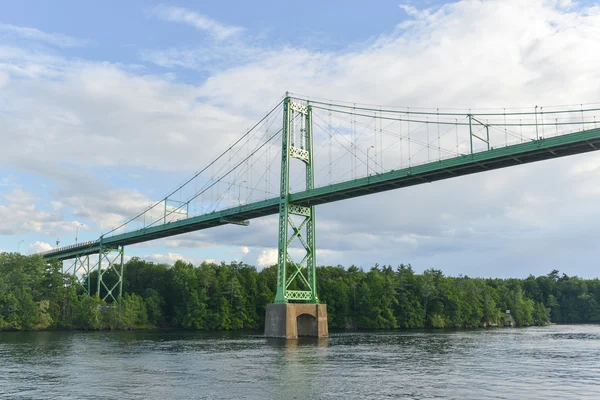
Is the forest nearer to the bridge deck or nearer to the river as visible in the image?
the bridge deck

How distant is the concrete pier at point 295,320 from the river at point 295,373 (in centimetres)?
1210

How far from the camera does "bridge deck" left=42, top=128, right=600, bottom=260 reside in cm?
5331

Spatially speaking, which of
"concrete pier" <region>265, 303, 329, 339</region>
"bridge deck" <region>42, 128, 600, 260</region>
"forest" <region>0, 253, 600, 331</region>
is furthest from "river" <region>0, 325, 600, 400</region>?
"forest" <region>0, 253, 600, 331</region>

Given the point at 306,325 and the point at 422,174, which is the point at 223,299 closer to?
the point at 306,325

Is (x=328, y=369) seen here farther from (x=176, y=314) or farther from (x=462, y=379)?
(x=176, y=314)

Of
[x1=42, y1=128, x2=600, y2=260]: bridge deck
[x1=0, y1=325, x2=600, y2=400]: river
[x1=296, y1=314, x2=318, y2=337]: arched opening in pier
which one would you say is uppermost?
[x1=42, y1=128, x2=600, y2=260]: bridge deck

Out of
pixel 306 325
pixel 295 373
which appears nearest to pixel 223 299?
pixel 306 325

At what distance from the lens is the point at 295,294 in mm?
71688

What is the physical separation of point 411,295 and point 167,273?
50.5 m

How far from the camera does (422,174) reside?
205 ft

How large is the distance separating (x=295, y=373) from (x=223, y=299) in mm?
71228

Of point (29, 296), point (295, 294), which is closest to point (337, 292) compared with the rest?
point (295, 294)

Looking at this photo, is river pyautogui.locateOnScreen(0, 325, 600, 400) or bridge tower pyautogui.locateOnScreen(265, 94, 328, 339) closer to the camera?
river pyautogui.locateOnScreen(0, 325, 600, 400)

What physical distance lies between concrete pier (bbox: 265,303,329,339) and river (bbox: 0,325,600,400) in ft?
39.7
